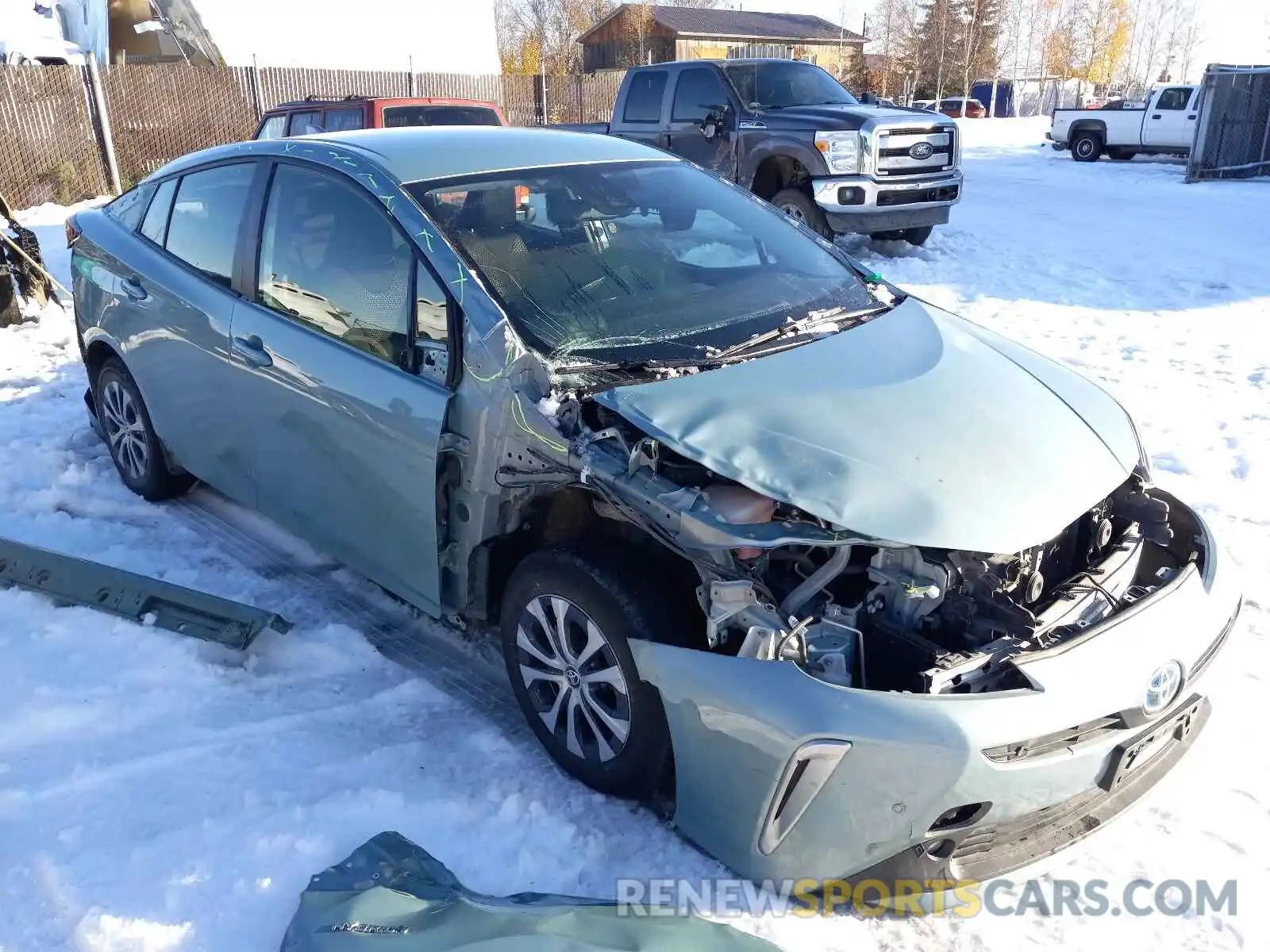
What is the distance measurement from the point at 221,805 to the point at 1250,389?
657 centimetres

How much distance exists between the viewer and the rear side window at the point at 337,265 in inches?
130

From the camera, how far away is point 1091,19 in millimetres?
61000

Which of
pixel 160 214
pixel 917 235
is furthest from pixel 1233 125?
pixel 160 214

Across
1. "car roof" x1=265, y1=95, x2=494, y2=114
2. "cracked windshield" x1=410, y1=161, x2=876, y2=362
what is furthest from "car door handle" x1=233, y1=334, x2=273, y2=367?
"car roof" x1=265, y1=95, x2=494, y2=114

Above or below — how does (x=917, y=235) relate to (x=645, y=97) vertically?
below

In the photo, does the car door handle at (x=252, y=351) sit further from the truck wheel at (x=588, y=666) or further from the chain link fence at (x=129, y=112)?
the chain link fence at (x=129, y=112)

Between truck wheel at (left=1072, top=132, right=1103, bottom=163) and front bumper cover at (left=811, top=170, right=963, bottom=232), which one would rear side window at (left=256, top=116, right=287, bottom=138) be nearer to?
front bumper cover at (left=811, top=170, right=963, bottom=232)

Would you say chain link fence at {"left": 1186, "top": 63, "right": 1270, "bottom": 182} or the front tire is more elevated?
chain link fence at {"left": 1186, "top": 63, "right": 1270, "bottom": 182}

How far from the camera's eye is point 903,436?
2.75 meters

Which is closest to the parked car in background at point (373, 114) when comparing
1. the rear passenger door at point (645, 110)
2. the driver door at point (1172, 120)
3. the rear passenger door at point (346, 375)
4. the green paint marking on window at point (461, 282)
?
the rear passenger door at point (645, 110)

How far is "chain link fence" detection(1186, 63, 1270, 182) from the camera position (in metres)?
17.2

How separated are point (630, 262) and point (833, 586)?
1481 mm

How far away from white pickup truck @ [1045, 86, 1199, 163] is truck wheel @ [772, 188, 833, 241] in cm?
1491

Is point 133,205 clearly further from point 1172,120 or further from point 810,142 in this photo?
point 1172,120
